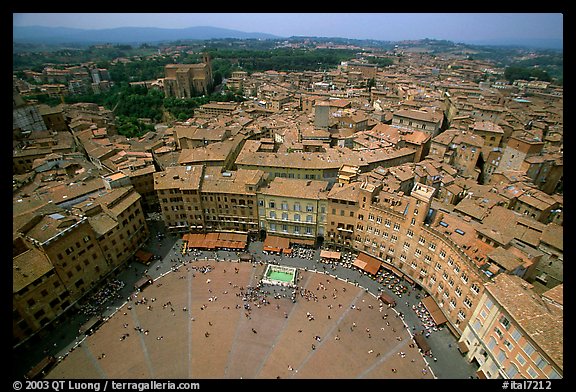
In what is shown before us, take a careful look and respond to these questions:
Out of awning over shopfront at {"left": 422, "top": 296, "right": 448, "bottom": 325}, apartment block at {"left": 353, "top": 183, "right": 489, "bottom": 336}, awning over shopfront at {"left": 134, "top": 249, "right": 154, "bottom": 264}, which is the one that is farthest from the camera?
awning over shopfront at {"left": 134, "top": 249, "right": 154, "bottom": 264}

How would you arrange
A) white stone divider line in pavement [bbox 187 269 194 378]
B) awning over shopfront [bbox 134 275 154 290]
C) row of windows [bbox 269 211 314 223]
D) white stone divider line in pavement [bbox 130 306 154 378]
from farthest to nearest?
row of windows [bbox 269 211 314 223], awning over shopfront [bbox 134 275 154 290], white stone divider line in pavement [bbox 187 269 194 378], white stone divider line in pavement [bbox 130 306 154 378]

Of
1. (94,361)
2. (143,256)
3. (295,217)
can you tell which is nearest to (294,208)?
(295,217)

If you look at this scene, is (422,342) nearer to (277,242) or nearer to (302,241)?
(302,241)

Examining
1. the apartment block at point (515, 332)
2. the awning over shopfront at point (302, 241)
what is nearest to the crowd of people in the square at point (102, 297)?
the awning over shopfront at point (302, 241)

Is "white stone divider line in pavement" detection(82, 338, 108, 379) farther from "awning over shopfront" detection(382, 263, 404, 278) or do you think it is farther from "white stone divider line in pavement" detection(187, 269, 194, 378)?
"awning over shopfront" detection(382, 263, 404, 278)

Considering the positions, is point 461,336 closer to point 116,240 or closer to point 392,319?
point 392,319

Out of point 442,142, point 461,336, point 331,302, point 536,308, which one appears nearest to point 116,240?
point 331,302

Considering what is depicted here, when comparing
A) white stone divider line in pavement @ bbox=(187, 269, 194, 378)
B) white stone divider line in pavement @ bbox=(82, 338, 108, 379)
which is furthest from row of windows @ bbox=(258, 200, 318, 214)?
white stone divider line in pavement @ bbox=(82, 338, 108, 379)
